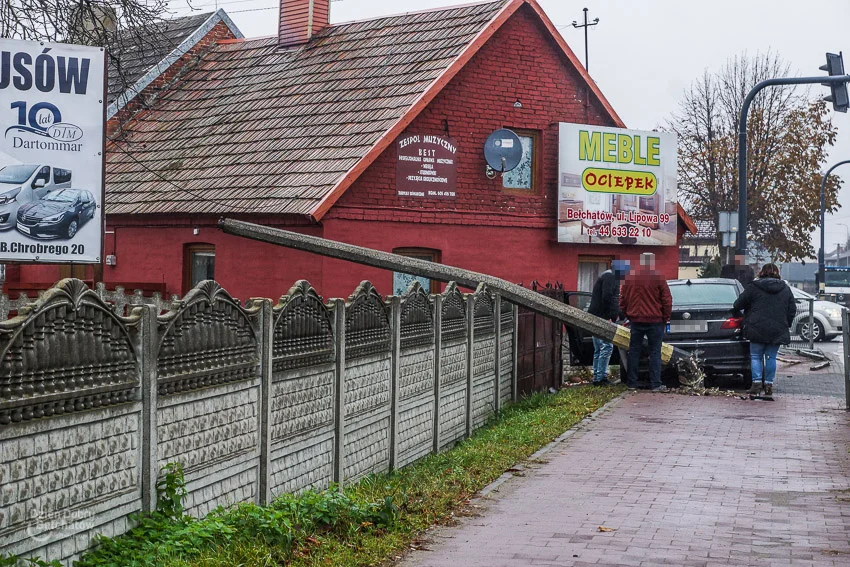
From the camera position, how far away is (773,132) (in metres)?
51.1

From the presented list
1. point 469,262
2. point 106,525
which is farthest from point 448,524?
point 469,262

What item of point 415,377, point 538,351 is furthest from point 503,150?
point 415,377

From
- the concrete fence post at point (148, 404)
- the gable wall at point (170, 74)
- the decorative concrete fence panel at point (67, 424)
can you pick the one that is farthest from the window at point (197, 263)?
the decorative concrete fence panel at point (67, 424)

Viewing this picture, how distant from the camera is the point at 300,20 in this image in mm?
29469

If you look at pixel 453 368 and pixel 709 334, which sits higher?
pixel 709 334

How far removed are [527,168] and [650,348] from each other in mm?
10273

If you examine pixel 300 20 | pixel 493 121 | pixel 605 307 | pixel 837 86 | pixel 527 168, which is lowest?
pixel 605 307

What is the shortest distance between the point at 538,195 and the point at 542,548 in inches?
769

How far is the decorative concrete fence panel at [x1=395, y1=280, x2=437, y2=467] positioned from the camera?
10.9 meters

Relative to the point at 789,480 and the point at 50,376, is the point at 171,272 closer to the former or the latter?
the point at 789,480

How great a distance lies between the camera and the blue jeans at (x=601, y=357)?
57.8 feet

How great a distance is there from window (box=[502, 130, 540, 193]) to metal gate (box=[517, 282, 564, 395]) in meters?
7.58

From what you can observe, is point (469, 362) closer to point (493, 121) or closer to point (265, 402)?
point (265, 402)

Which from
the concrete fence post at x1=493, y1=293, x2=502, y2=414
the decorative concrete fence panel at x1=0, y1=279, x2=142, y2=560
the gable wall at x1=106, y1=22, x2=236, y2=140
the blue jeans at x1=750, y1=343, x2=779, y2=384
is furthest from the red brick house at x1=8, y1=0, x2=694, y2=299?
the decorative concrete fence panel at x1=0, y1=279, x2=142, y2=560
